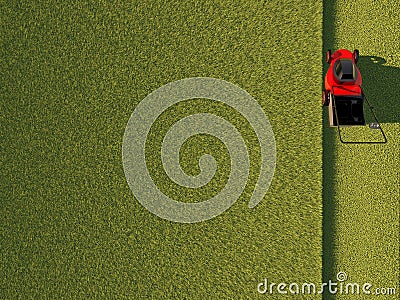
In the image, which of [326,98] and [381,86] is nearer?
[326,98]

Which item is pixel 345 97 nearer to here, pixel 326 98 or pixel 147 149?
pixel 326 98

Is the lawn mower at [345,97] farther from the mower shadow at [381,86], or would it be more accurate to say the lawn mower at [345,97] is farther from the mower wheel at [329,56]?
the mower shadow at [381,86]

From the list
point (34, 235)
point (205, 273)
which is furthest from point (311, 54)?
point (34, 235)

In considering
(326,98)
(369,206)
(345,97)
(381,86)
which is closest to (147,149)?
(326,98)

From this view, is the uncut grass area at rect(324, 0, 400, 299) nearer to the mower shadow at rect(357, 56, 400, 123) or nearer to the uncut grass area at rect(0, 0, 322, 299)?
the mower shadow at rect(357, 56, 400, 123)

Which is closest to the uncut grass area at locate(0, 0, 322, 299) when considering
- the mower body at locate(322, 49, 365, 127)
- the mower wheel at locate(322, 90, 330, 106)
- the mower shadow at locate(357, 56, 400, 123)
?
the mower wheel at locate(322, 90, 330, 106)

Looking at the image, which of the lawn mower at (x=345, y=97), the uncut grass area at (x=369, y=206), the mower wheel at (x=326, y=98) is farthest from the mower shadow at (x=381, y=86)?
the mower wheel at (x=326, y=98)
